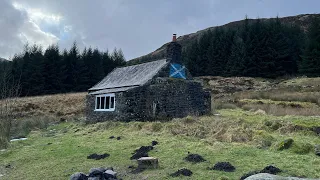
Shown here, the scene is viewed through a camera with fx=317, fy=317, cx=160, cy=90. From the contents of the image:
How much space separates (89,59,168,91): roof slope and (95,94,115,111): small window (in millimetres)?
1289

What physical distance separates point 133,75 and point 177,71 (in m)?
4.69

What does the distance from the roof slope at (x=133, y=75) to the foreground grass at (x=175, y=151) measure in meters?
6.57


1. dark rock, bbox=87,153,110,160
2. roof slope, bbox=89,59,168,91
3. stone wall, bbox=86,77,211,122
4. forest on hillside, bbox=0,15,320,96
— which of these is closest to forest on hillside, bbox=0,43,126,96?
forest on hillside, bbox=0,15,320,96

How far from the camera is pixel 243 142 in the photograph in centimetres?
1324

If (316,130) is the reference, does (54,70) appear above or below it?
above

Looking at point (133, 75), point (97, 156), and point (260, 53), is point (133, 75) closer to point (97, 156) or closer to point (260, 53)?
point (97, 156)

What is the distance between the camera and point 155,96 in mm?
23562

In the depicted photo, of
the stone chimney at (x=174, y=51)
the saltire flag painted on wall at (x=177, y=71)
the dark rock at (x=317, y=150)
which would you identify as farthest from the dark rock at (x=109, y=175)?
the stone chimney at (x=174, y=51)

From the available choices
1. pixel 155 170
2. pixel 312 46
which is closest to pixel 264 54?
pixel 312 46

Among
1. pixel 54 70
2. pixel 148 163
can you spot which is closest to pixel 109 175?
pixel 148 163

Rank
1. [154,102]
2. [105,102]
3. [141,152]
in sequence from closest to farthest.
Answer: [141,152]
[154,102]
[105,102]

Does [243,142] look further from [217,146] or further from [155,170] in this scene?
[155,170]

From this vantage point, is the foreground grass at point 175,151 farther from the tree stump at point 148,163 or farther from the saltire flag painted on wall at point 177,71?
the saltire flag painted on wall at point 177,71

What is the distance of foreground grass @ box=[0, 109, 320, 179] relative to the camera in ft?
33.6
